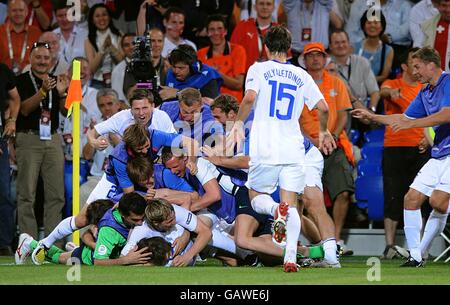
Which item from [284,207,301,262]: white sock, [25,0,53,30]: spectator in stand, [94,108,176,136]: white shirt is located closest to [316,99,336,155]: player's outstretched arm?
[284,207,301,262]: white sock

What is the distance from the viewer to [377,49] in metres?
16.8

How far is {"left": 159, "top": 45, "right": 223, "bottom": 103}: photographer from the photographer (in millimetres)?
14664

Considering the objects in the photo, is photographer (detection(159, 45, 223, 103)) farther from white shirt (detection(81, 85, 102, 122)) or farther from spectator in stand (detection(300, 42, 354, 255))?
white shirt (detection(81, 85, 102, 122))

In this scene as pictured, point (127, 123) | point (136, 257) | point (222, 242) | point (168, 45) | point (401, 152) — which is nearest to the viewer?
point (136, 257)

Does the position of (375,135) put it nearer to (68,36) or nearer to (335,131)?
(335,131)

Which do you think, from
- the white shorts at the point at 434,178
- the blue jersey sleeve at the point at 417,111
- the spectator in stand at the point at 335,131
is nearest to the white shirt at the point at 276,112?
the white shorts at the point at 434,178

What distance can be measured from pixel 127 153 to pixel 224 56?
4095mm

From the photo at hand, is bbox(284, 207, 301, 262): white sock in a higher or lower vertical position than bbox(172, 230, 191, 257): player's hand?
higher

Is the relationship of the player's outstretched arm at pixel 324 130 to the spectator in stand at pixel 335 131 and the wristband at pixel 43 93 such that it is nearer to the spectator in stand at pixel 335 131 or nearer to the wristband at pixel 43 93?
the spectator in stand at pixel 335 131

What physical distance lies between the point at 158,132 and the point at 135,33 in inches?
181

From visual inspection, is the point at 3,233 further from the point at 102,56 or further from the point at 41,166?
the point at 102,56

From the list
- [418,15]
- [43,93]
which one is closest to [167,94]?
[43,93]
